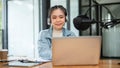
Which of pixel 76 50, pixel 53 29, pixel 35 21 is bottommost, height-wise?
pixel 76 50

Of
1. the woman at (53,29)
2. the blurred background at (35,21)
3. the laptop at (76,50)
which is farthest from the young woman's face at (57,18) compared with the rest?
the blurred background at (35,21)

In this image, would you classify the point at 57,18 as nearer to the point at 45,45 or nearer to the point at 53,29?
the point at 53,29

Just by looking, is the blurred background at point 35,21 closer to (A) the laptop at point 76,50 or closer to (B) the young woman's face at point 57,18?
(B) the young woman's face at point 57,18

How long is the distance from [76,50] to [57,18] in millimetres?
619

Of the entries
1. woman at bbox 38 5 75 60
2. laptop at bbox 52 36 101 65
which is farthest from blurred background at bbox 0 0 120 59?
laptop at bbox 52 36 101 65

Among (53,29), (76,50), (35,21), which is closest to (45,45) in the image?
(53,29)

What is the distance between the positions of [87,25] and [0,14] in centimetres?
636

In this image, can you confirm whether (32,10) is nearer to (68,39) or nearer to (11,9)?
(11,9)

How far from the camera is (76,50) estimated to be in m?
1.33

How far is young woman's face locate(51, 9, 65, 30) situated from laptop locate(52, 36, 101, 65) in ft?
1.94

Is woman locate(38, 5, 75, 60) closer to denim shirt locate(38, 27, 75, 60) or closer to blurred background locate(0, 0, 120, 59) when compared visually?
denim shirt locate(38, 27, 75, 60)

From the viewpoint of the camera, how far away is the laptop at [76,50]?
1316 mm

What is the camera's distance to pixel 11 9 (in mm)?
7277

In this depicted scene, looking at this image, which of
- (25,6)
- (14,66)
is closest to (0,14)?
(25,6)
